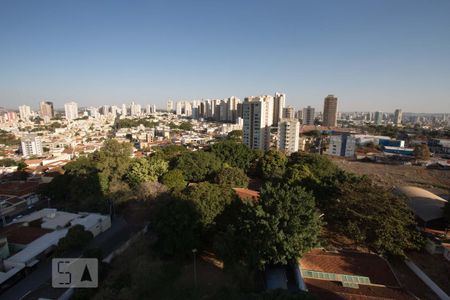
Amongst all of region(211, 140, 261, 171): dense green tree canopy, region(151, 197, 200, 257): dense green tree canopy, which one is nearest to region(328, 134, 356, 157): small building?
region(211, 140, 261, 171): dense green tree canopy

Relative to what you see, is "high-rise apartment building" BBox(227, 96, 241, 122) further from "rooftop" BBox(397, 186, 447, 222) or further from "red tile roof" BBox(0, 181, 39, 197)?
"rooftop" BBox(397, 186, 447, 222)

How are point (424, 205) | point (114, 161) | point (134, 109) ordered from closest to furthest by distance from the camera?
1. point (424, 205)
2. point (114, 161)
3. point (134, 109)

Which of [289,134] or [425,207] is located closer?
[425,207]

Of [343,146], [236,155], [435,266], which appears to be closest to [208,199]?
[435,266]

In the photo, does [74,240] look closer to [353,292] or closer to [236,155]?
[353,292]

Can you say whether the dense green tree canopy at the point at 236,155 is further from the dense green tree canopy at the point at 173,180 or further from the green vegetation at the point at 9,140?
the green vegetation at the point at 9,140

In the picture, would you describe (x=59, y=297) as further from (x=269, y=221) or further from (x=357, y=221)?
(x=357, y=221)

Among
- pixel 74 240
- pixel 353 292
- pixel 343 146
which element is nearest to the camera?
pixel 353 292
